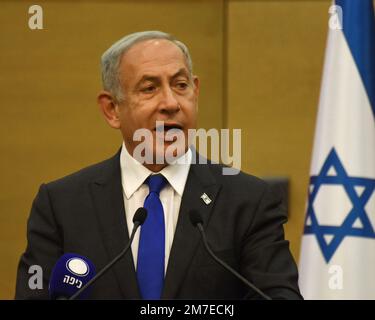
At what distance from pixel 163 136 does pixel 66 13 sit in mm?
1370

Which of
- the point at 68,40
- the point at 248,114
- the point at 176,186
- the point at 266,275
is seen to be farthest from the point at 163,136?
the point at 248,114

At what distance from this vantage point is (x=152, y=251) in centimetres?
212

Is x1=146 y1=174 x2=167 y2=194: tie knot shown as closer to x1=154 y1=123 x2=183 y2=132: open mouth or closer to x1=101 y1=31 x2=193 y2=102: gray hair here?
x1=154 y1=123 x2=183 y2=132: open mouth

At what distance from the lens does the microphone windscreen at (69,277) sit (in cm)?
181

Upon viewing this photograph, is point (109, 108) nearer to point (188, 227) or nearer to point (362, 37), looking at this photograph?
point (188, 227)

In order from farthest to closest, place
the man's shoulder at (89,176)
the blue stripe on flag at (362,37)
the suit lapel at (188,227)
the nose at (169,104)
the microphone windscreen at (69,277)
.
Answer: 1. the blue stripe on flag at (362,37)
2. the man's shoulder at (89,176)
3. the nose at (169,104)
4. the suit lapel at (188,227)
5. the microphone windscreen at (69,277)

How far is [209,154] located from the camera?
3414mm

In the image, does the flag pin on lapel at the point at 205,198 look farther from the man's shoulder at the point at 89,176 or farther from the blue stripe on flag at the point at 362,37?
the blue stripe on flag at the point at 362,37

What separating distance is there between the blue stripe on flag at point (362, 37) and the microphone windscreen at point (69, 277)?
1.98 metres

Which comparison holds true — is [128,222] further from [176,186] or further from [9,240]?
[9,240]

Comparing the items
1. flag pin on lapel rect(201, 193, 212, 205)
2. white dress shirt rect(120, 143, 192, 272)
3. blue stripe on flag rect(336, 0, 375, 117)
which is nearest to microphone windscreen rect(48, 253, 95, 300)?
white dress shirt rect(120, 143, 192, 272)

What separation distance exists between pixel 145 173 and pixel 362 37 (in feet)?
5.20

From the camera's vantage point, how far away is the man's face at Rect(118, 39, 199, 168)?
221 centimetres

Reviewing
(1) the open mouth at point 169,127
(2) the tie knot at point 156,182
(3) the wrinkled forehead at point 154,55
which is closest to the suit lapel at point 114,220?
(2) the tie knot at point 156,182
